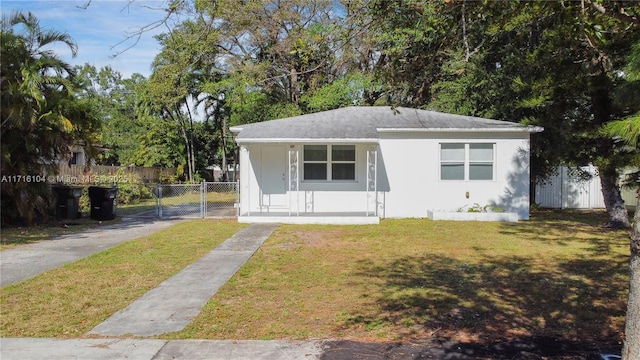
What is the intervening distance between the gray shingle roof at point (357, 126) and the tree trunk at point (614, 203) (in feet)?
8.40

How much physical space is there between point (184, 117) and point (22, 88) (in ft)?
88.0

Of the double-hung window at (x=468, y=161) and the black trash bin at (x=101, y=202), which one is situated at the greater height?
the double-hung window at (x=468, y=161)

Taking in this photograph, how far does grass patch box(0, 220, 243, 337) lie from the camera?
203 inches

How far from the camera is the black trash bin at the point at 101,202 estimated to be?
15.0 metres

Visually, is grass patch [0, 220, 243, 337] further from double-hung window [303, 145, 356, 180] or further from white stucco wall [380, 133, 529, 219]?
white stucco wall [380, 133, 529, 219]

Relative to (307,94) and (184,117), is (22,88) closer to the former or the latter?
(307,94)

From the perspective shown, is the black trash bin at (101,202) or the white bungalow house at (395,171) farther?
the white bungalow house at (395,171)

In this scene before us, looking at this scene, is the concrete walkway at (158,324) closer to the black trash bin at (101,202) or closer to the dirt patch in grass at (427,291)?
the dirt patch in grass at (427,291)

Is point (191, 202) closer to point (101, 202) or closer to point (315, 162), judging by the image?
point (101, 202)

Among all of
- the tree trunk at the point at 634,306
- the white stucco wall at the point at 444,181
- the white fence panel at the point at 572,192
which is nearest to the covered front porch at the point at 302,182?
the white stucco wall at the point at 444,181

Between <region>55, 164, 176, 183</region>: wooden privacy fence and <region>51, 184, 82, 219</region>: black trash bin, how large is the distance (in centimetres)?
75
